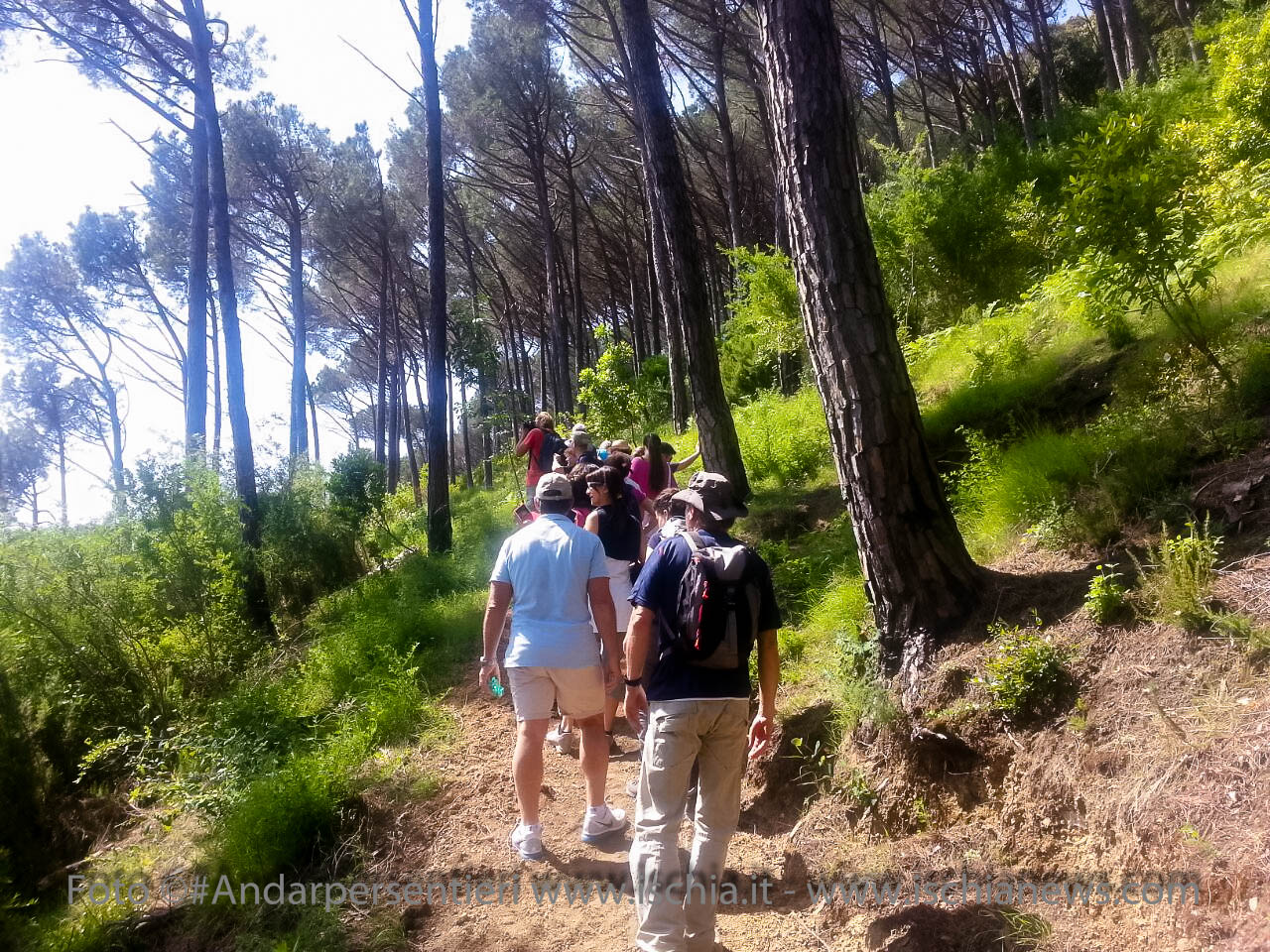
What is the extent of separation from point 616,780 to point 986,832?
2.26 m

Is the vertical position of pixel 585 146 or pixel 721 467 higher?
pixel 585 146

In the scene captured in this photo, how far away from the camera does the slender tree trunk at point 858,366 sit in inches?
150

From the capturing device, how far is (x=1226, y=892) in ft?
7.18

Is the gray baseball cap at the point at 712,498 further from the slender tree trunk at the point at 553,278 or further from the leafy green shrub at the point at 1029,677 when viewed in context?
the slender tree trunk at the point at 553,278

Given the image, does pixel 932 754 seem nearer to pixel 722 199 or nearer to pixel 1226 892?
pixel 1226 892

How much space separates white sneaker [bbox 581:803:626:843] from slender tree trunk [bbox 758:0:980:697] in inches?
65.1

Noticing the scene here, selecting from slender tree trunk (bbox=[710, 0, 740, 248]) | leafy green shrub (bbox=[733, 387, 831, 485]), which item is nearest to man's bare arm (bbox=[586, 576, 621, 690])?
leafy green shrub (bbox=[733, 387, 831, 485])

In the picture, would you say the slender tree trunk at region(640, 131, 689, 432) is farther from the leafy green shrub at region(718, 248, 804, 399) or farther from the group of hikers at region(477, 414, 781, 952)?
the group of hikers at region(477, 414, 781, 952)

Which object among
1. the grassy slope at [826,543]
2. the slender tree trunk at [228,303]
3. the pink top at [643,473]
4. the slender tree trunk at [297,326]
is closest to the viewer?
the grassy slope at [826,543]

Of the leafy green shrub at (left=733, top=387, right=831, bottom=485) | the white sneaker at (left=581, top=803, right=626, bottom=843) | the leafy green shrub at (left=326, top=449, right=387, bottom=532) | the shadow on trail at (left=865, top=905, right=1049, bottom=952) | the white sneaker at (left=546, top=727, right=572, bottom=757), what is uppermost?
the leafy green shrub at (left=326, top=449, right=387, bottom=532)

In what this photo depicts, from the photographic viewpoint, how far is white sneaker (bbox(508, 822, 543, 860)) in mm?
3787

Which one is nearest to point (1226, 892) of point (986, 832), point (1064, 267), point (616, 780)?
point (986, 832)

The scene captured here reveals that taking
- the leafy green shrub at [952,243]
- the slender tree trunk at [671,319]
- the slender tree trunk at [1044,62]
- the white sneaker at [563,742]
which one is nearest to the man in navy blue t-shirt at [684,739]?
the white sneaker at [563,742]

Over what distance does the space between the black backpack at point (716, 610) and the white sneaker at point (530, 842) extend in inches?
63.5
